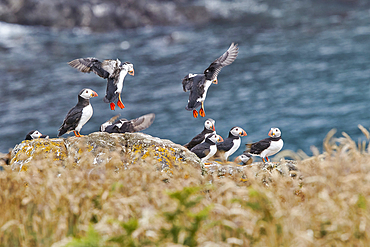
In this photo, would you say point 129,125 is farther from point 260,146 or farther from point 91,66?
point 260,146

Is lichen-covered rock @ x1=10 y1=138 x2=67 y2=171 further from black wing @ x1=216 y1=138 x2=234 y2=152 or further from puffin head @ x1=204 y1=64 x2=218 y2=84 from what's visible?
black wing @ x1=216 y1=138 x2=234 y2=152

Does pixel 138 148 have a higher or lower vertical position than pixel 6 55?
lower

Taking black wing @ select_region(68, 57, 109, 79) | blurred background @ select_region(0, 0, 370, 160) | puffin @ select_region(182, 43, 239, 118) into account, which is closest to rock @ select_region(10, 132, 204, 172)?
puffin @ select_region(182, 43, 239, 118)

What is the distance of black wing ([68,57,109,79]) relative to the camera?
7.39 meters

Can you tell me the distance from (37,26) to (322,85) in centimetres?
2323

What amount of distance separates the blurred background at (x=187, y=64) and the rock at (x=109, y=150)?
767 inches

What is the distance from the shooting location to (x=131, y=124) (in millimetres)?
6832

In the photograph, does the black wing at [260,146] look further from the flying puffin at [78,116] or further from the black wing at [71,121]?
the black wing at [71,121]

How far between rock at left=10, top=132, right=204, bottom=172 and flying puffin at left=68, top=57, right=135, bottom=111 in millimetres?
1474

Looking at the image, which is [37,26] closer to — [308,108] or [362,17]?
[308,108]

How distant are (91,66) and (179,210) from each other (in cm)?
494

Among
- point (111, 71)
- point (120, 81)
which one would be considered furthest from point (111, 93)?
point (111, 71)

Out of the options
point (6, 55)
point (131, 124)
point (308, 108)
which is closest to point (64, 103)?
point (6, 55)

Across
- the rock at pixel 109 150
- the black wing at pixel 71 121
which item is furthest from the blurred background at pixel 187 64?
the rock at pixel 109 150
